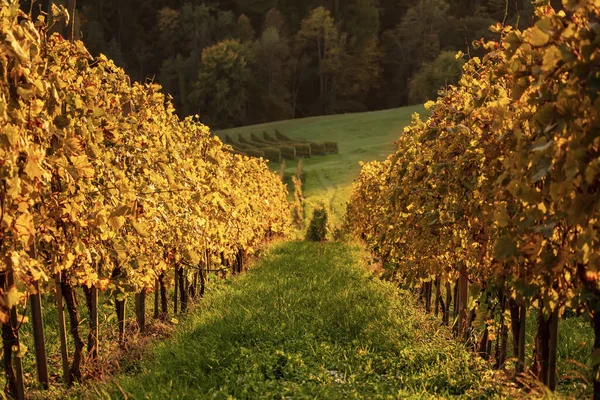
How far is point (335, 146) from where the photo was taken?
50031 mm

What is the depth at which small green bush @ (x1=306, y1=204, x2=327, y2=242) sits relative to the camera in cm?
2650

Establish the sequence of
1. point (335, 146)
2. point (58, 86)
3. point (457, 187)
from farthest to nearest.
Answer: point (335, 146)
point (457, 187)
point (58, 86)

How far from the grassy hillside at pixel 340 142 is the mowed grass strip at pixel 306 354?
1988 centimetres

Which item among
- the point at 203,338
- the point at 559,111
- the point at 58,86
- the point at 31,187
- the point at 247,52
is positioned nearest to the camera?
the point at 559,111

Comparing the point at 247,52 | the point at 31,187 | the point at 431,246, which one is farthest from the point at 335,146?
the point at 31,187

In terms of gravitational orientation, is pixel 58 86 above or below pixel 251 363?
above

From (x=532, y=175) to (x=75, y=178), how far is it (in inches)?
116

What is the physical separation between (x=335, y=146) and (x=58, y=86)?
152ft

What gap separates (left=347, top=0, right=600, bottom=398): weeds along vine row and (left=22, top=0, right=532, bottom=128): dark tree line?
6893cm

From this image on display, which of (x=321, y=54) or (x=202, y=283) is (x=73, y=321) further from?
(x=321, y=54)

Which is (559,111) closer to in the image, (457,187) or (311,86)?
(457,187)

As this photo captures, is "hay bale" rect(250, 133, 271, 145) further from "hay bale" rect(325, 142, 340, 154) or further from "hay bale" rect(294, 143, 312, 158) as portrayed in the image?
"hay bale" rect(325, 142, 340, 154)

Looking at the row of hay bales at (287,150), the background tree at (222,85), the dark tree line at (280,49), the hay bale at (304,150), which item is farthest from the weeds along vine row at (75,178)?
the dark tree line at (280,49)

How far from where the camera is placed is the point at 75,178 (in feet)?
13.0
